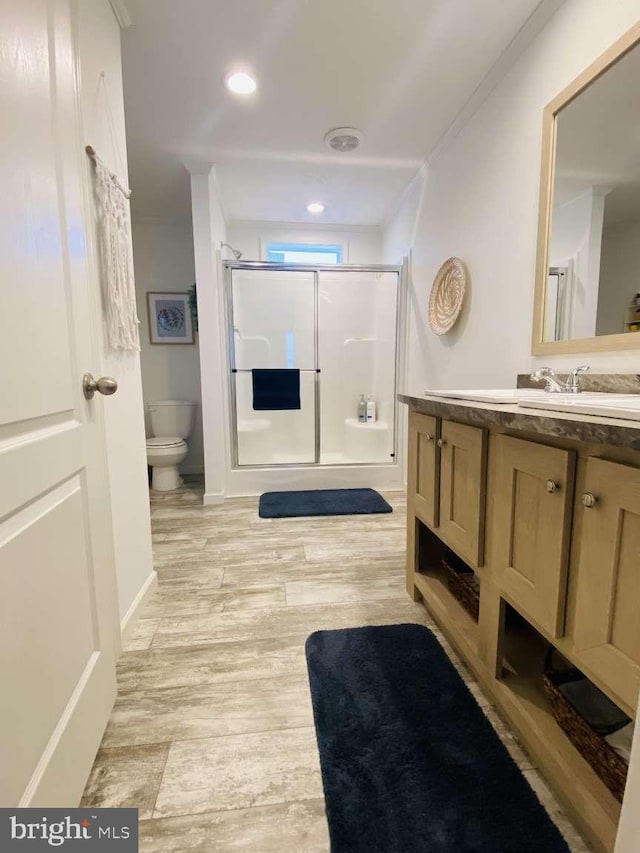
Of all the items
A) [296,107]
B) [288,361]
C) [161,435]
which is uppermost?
[296,107]

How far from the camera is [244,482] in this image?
10.4 feet

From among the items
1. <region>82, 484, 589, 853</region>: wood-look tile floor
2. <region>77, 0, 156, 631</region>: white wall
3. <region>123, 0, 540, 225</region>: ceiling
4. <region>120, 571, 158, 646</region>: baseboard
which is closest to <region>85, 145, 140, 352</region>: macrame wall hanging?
<region>77, 0, 156, 631</region>: white wall

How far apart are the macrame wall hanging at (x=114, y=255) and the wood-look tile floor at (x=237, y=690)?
1157mm

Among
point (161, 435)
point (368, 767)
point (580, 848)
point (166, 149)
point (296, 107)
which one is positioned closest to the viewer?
point (580, 848)

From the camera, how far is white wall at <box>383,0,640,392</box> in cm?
133

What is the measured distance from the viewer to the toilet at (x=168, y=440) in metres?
3.21

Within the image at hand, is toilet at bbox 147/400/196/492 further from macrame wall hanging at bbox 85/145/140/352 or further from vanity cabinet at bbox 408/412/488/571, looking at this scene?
vanity cabinet at bbox 408/412/488/571

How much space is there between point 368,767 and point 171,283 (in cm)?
383

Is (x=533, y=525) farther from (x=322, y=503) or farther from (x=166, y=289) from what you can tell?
(x=166, y=289)

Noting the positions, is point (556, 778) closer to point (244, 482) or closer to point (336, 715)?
point (336, 715)

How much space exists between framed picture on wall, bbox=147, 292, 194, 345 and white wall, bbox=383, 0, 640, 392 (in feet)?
A: 7.80

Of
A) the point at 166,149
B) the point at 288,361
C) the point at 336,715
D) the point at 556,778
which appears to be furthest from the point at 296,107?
the point at 556,778

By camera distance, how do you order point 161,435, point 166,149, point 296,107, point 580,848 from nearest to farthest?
1. point 580,848
2. point 296,107
3. point 166,149
4. point 161,435

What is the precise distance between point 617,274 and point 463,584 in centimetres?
119
